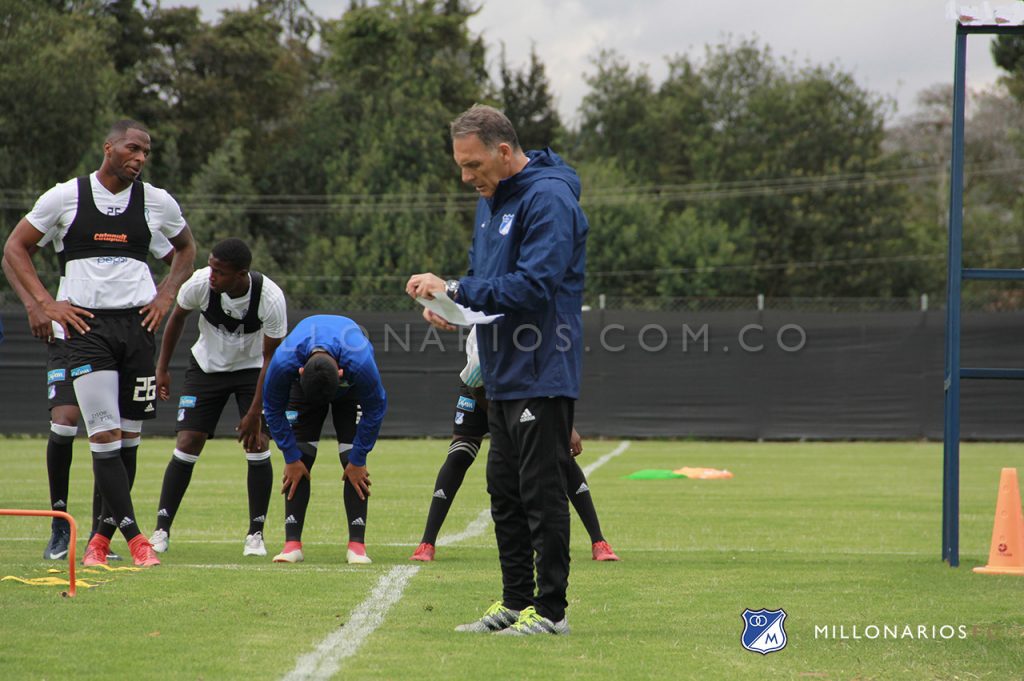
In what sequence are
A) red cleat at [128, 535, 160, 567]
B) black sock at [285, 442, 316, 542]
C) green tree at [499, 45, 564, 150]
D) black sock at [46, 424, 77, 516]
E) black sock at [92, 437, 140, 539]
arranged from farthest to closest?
green tree at [499, 45, 564, 150], black sock at [46, 424, 77, 516], black sock at [285, 442, 316, 542], black sock at [92, 437, 140, 539], red cleat at [128, 535, 160, 567]

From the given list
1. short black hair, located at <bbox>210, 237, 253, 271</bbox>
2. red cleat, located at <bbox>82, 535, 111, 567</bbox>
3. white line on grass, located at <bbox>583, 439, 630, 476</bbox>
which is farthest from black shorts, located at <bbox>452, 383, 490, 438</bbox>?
white line on grass, located at <bbox>583, 439, 630, 476</bbox>

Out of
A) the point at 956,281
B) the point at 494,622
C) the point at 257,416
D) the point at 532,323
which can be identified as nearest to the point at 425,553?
the point at 257,416

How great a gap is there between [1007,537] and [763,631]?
296cm

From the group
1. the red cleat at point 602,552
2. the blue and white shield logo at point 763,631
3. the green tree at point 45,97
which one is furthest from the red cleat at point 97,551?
the green tree at point 45,97

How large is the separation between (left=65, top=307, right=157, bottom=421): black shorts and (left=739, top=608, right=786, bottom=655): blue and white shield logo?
3550 mm

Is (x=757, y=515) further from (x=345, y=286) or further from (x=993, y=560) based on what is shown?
(x=345, y=286)

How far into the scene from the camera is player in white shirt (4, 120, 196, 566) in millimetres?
6832

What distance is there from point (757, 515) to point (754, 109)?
4278 centimetres

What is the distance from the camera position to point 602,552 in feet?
24.9

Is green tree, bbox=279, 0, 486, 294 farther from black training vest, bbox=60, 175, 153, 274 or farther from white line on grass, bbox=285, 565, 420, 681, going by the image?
white line on grass, bbox=285, 565, 420, 681

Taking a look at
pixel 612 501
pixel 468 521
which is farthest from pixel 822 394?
pixel 468 521

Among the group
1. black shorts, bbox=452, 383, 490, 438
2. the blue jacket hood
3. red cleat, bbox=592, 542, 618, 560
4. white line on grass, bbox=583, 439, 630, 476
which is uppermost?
the blue jacket hood

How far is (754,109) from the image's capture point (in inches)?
2032

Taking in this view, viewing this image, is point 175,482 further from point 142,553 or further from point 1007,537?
point 1007,537
